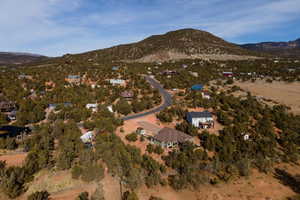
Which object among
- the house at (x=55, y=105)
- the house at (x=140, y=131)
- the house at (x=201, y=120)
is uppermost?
the house at (x=55, y=105)

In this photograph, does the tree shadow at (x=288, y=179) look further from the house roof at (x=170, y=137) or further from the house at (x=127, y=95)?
the house at (x=127, y=95)

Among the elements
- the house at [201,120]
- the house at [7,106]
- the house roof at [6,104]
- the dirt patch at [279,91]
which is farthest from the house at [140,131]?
the dirt patch at [279,91]

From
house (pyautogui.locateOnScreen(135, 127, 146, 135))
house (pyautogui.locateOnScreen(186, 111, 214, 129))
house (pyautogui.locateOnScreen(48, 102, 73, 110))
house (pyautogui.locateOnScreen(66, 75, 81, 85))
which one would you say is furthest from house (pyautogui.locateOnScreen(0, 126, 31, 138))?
house (pyautogui.locateOnScreen(66, 75, 81, 85))

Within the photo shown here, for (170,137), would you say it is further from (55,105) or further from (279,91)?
(279,91)

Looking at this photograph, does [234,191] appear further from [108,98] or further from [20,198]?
[108,98]

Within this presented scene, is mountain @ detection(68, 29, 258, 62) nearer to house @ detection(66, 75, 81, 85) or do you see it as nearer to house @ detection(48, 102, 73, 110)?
house @ detection(66, 75, 81, 85)

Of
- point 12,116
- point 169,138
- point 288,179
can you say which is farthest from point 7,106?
point 288,179

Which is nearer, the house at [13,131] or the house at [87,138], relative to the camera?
the house at [87,138]

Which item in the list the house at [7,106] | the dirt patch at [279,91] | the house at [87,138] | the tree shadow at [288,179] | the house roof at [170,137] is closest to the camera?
the tree shadow at [288,179]
